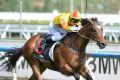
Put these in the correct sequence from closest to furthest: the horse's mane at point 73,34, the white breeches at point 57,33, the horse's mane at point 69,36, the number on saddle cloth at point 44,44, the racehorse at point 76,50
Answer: the racehorse at point 76,50
the horse's mane at point 73,34
the horse's mane at point 69,36
the white breeches at point 57,33
the number on saddle cloth at point 44,44

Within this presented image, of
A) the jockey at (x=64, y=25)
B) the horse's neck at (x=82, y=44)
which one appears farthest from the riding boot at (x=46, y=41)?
the horse's neck at (x=82, y=44)

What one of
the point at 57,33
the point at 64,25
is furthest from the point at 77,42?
the point at 57,33

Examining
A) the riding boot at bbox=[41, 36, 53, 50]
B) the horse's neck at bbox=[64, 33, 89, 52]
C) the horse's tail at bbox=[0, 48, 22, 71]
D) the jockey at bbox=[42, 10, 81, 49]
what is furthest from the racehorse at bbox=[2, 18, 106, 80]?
the horse's tail at bbox=[0, 48, 22, 71]

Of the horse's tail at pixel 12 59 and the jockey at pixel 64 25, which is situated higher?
the jockey at pixel 64 25

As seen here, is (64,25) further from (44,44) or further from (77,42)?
(44,44)

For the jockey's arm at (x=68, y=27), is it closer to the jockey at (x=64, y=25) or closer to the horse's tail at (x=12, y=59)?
the jockey at (x=64, y=25)

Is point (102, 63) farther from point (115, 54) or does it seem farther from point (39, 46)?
point (39, 46)

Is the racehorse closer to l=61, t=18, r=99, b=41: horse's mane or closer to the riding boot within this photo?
l=61, t=18, r=99, b=41: horse's mane

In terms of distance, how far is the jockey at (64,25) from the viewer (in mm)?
10164

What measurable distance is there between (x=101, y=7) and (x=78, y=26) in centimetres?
3626

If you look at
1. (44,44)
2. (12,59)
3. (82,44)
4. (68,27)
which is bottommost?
(12,59)

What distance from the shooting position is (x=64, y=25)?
10.3m

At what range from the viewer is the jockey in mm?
10164

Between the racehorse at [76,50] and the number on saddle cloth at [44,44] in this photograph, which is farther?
the number on saddle cloth at [44,44]
